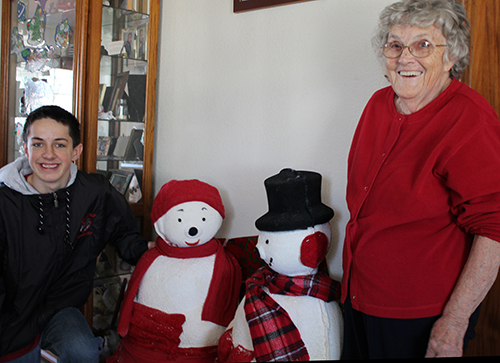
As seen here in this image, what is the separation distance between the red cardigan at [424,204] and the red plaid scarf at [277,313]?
0.22m

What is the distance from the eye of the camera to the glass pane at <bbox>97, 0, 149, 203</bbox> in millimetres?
2236

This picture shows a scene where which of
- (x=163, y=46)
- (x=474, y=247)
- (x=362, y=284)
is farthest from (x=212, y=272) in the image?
(x=163, y=46)

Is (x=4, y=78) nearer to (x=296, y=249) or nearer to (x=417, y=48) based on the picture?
(x=296, y=249)

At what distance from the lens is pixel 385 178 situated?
116 centimetres

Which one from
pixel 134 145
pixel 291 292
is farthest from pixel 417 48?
pixel 134 145

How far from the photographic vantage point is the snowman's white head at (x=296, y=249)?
55.0 inches

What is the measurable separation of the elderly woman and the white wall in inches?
17.0

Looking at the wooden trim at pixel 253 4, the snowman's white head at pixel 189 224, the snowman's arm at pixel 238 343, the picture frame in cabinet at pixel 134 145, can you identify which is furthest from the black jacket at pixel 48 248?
the wooden trim at pixel 253 4

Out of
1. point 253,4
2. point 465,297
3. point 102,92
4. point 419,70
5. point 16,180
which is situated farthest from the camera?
point 102,92

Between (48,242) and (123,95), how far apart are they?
37.4 inches

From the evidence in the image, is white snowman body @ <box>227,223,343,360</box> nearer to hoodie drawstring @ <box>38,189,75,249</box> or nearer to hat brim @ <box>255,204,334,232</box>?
hat brim @ <box>255,204,334,232</box>

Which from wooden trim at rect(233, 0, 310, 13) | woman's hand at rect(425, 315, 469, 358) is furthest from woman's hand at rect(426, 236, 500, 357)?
wooden trim at rect(233, 0, 310, 13)

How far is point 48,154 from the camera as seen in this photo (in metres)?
1.70

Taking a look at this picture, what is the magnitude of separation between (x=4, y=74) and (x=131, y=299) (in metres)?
1.91
